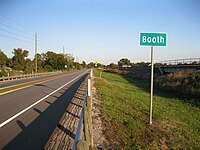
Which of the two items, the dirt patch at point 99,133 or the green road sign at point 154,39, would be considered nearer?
the dirt patch at point 99,133

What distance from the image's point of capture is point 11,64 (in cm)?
7800

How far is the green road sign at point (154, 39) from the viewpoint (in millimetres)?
6859

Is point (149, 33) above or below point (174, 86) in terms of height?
above

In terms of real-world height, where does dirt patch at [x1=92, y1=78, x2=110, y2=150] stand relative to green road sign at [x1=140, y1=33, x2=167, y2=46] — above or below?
below

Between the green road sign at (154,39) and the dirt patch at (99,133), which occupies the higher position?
the green road sign at (154,39)

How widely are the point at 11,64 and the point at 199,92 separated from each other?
74.4 m

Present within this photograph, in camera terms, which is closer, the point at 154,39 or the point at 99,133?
the point at 99,133

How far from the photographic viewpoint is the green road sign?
270 inches

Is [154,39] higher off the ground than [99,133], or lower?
higher

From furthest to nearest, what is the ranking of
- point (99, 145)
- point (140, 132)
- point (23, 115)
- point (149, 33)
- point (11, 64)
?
point (11, 64)
point (23, 115)
point (149, 33)
point (140, 132)
point (99, 145)

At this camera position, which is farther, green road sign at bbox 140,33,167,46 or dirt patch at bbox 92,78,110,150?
green road sign at bbox 140,33,167,46

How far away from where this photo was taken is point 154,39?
22.8ft

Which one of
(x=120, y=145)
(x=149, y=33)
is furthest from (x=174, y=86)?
(x=120, y=145)

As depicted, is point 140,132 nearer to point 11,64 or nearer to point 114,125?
point 114,125
